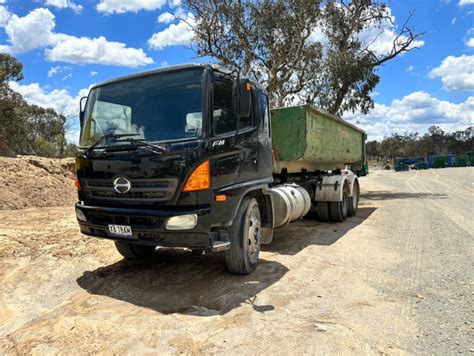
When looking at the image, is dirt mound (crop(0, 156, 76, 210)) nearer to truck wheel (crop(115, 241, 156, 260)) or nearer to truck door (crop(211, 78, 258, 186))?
truck wheel (crop(115, 241, 156, 260))

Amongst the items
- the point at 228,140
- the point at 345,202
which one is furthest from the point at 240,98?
the point at 345,202

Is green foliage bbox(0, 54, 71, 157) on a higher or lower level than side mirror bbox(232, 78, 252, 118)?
higher

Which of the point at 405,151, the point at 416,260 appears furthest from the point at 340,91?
the point at 405,151

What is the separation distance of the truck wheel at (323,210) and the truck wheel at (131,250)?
16.7ft

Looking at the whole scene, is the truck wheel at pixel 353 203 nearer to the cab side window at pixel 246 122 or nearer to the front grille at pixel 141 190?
the cab side window at pixel 246 122

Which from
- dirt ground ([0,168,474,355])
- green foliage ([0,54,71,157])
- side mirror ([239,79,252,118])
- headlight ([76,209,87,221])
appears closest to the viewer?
dirt ground ([0,168,474,355])

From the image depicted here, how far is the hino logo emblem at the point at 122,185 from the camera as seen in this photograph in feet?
15.2

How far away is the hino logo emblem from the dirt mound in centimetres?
914

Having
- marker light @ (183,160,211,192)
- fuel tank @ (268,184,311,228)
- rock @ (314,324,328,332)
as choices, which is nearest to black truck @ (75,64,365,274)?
marker light @ (183,160,211,192)

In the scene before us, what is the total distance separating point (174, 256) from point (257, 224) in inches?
67.5

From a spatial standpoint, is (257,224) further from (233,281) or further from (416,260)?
(416,260)

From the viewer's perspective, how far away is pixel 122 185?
4.66 metres

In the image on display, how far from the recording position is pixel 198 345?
140 inches

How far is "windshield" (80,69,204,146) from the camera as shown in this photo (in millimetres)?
4598
